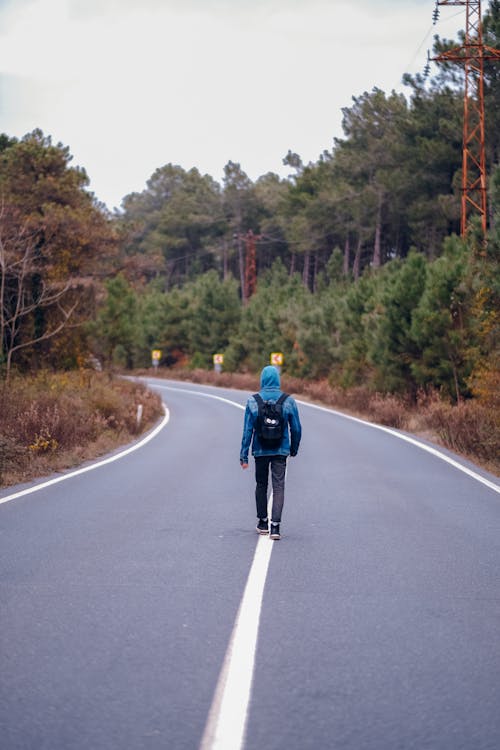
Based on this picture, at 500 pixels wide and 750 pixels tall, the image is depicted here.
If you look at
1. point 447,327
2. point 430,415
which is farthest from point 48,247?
point 430,415

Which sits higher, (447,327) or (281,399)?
(447,327)

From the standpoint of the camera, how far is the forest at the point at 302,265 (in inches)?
1045

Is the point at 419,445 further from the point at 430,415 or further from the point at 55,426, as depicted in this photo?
the point at 55,426

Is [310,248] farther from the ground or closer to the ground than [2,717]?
farther from the ground

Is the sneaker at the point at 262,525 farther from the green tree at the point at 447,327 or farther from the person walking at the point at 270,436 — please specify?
the green tree at the point at 447,327

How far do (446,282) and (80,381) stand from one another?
1188 centimetres

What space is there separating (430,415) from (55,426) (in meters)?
11.6

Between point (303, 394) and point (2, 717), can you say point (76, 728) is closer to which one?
point (2, 717)

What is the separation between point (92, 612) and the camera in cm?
601

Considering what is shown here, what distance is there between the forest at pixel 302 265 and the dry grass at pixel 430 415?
2.20 ft

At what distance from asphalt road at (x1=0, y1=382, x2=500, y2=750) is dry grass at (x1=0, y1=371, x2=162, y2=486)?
7.20ft

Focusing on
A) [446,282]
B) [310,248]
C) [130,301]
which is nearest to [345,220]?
[310,248]

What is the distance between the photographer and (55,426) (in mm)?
17344

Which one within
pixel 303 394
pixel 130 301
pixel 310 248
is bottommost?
pixel 303 394
